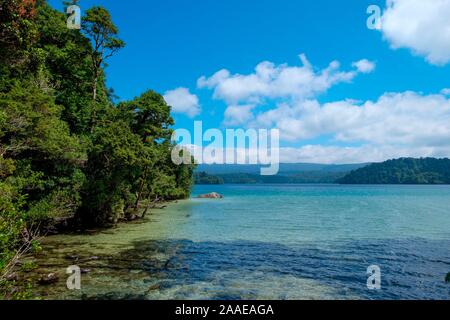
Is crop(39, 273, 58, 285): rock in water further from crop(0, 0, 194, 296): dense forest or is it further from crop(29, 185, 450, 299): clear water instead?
crop(0, 0, 194, 296): dense forest

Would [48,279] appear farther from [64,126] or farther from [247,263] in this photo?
[64,126]

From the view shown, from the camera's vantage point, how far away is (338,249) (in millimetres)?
28594

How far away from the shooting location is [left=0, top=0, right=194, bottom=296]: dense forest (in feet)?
69.9

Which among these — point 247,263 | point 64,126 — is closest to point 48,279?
point 247,263

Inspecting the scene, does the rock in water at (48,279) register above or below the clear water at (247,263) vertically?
above

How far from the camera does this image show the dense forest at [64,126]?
69.9 ft

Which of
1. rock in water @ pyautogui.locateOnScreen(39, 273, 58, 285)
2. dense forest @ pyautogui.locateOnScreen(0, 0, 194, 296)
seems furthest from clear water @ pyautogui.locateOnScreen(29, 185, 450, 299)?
dense forest @ pyautogui.locateOnScreen(0, 0, 194, 296)

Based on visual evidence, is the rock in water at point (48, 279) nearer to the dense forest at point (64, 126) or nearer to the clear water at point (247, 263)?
the clear water at point (247, 263)

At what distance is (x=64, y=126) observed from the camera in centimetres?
2981

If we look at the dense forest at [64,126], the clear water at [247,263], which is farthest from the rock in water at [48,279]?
the dense forest at [64,126]

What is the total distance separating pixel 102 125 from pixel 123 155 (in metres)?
6.58
